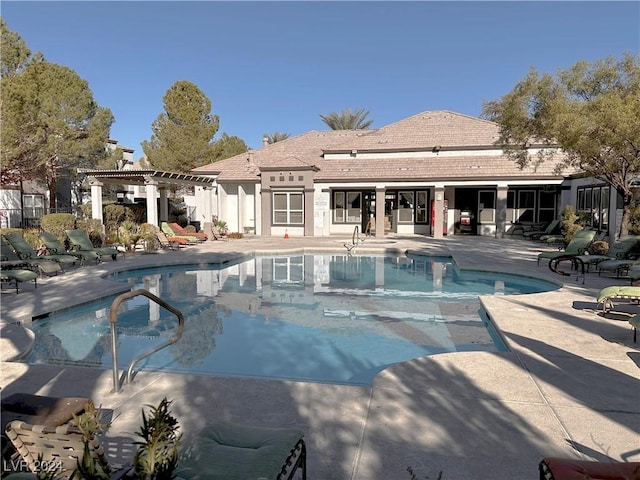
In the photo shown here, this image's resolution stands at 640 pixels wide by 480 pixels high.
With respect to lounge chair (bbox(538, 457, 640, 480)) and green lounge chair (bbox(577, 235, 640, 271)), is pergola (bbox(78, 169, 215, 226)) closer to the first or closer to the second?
green lounge chair (bbox(577, 235, 640, 271))

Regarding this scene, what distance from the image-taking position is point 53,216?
17766mm

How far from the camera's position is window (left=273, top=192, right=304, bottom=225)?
2650 centimetres

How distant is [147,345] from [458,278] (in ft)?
32.4

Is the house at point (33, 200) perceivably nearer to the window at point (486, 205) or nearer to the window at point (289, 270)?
the window at point (289, 270)

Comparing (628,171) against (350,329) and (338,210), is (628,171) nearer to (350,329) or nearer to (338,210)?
(350,329)

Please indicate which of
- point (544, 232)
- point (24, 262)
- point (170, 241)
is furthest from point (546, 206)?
point (24, 262)

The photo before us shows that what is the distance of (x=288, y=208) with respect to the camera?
2666 centimetres

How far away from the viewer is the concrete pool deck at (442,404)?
352 centimetres

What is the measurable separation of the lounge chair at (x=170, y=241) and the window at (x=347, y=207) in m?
10.1

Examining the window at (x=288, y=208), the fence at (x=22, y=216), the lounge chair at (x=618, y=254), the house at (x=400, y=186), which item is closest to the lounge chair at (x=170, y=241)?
the house at (x=400, y=186)

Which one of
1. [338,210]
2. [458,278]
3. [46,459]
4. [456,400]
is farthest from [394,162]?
[46,459]

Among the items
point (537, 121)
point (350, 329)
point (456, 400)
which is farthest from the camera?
point (537, 121)

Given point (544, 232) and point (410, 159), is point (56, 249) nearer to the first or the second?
point (410, 159)

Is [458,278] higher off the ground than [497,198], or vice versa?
[497,198]
